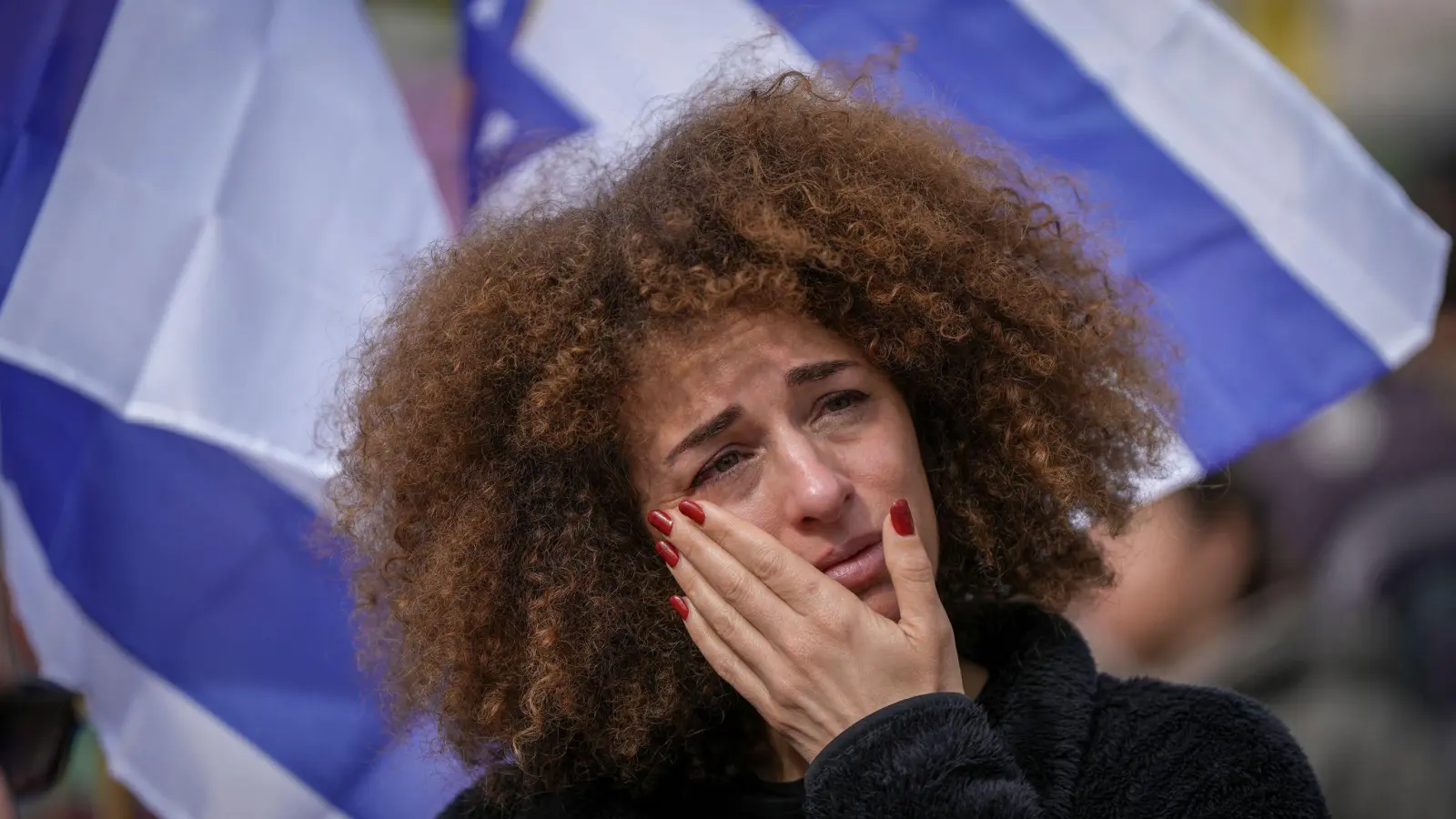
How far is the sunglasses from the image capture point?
250 cm

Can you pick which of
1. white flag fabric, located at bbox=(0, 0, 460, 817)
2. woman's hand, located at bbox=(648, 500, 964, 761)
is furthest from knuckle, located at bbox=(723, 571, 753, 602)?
white flag fabric, located at bbox=(0, 0, 460, 817)

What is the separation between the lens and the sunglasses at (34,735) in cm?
250

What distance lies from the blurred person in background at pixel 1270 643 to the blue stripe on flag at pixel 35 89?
7.15 ft

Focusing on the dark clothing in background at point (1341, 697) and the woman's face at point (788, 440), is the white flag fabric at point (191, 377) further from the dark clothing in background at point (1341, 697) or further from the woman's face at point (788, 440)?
the dark clothing in background at point (1341, 697)

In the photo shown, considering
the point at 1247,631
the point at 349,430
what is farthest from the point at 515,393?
the point at 1247,631

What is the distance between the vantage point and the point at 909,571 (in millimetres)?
1948

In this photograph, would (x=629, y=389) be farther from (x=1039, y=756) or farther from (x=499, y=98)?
Answer: (x=499, y=98)

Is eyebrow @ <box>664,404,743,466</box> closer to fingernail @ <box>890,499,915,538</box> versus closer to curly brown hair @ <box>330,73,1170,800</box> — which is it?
curly brown hair @ <box>330,73,1170,800</box>

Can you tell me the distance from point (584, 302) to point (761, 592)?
1.82 ft

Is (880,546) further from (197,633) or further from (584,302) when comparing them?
(197,633)

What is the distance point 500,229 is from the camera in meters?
2.38

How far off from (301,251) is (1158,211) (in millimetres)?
1822

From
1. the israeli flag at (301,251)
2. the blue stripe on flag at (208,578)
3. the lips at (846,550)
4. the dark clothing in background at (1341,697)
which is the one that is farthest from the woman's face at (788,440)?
the dark clothing in background at (1341,697)

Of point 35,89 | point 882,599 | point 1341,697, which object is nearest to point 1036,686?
point 882,599
